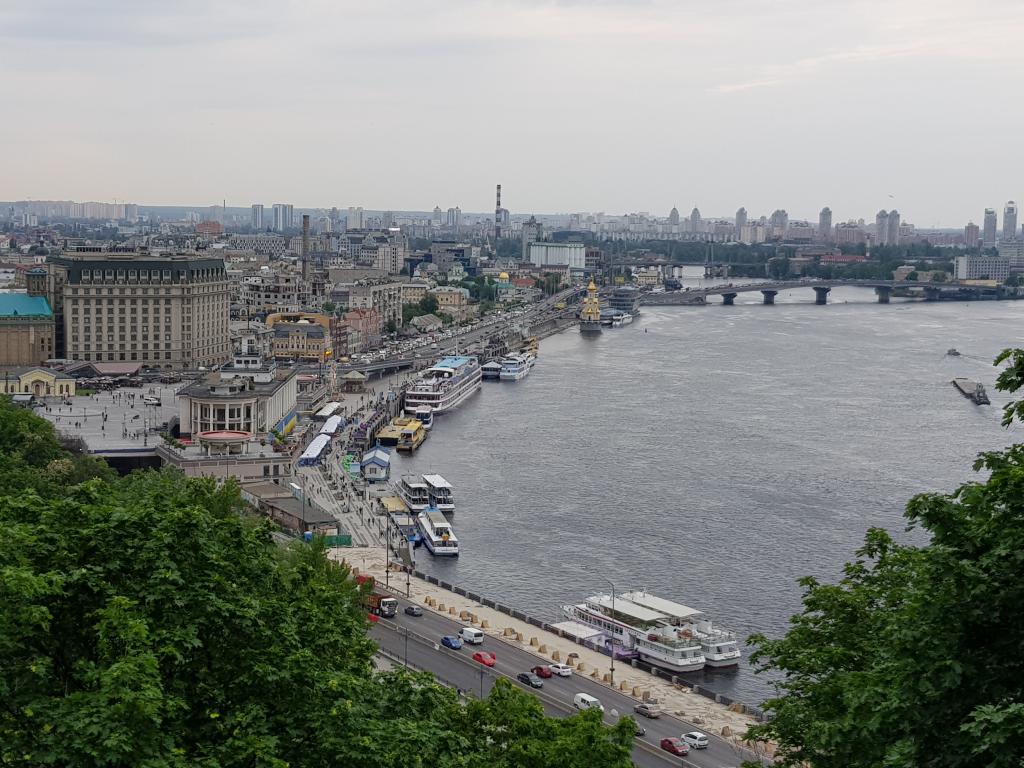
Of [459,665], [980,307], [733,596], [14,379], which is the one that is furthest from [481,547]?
[980,307]

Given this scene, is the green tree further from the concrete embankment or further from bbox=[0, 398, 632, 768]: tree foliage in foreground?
bbox=[0, 398, 632, 768]: tree foliage in foreground

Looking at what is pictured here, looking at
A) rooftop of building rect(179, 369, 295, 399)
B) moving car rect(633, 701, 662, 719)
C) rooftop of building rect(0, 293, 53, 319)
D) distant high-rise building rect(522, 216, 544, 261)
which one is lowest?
moving car rect(633, 701, 662, 719)

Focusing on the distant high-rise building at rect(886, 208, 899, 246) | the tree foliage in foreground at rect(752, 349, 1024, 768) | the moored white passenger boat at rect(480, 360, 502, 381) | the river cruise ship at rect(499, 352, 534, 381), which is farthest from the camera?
the distant high-rise building at rect(886, 208, 899, 246)

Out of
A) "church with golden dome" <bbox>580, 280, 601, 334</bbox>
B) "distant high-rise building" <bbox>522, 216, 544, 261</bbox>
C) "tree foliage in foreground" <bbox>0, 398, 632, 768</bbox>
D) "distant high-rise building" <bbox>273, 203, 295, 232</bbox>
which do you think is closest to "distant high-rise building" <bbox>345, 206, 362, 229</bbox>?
"distant high-rise building" <bbox>273, 203, 295, 232</bbox>

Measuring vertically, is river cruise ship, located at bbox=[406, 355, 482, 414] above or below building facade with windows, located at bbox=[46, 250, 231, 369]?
below

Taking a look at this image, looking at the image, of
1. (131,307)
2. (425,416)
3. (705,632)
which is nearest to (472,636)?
(705,632)

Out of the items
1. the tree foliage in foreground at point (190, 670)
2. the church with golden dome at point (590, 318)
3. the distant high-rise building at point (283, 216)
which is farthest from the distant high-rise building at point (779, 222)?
the tree foliage in foreground at point (190, 670)

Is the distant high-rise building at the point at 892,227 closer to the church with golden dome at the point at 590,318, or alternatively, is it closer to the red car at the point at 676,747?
the church with golden dome at the point at 590,318
